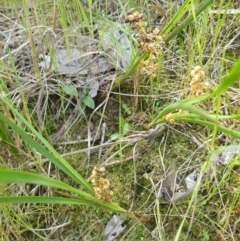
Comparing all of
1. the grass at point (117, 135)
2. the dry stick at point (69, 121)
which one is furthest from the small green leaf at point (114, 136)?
the dry stick at point (69, 121)

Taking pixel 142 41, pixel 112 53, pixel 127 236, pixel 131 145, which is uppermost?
pixel 142 41

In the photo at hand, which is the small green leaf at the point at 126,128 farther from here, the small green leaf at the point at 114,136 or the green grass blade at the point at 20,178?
the green grass blade at the point at 20,178

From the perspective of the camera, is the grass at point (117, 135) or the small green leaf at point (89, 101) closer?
the grass at point (117, 135)

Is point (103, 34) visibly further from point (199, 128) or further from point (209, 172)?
point (209, 172)

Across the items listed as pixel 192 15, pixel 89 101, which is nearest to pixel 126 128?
pixel 89 101

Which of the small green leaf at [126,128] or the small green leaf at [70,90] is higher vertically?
the small green leaf at [70,90]

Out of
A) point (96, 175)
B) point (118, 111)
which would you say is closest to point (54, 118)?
point (118, 111)

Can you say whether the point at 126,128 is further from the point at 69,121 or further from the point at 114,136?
the point at 69,121
